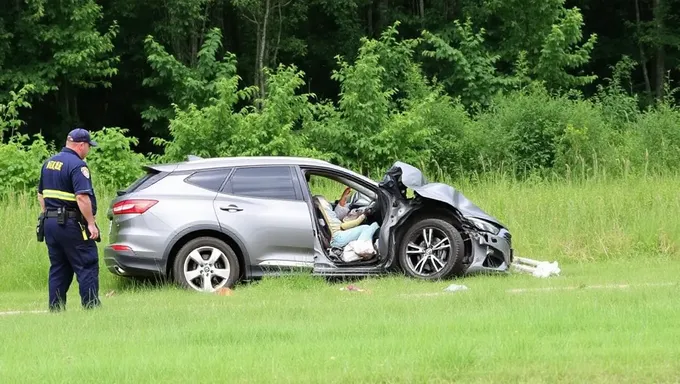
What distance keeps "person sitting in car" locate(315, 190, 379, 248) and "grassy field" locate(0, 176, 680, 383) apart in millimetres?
579

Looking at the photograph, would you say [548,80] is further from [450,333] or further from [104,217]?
[450,333]

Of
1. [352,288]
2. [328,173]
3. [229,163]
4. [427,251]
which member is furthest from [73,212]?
[427,251]

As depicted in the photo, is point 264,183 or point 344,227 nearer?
point 264,183

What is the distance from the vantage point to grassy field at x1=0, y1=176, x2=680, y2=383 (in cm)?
585

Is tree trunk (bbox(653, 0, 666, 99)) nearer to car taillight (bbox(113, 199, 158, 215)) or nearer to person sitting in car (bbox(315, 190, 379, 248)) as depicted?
person sitting in car (bbox(315, 190, 379, 248))

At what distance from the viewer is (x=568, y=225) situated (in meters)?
14.6

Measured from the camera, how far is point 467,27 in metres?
33.0

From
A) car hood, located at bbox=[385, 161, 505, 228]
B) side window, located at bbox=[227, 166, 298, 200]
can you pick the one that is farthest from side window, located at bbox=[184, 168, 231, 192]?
car hood, located at bbox=[385, 161, 505, 228]

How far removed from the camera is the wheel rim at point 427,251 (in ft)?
37.7

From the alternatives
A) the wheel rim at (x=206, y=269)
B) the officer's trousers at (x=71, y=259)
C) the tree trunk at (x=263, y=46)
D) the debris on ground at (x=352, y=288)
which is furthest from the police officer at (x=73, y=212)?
the tree trunk at (x=263, y=46)

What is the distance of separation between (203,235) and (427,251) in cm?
271

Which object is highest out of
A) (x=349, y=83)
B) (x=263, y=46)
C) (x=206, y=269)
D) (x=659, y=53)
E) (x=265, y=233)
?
→ (x=263, y=46)

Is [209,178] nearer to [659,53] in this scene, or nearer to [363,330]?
[363,330]

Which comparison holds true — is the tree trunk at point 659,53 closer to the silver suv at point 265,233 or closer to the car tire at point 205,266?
the silver suv at point 265,233
